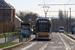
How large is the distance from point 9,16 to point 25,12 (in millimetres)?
53790

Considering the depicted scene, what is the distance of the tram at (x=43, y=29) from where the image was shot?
3306 cm

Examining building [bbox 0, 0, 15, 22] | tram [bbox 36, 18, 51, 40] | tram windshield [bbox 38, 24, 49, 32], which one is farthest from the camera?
building [bbox 0, 0, 15, 22]

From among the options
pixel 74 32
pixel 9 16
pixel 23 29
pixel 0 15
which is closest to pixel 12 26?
pixel 0 15

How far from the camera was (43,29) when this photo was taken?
33.3 meters

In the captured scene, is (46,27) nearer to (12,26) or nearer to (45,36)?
(45,36)

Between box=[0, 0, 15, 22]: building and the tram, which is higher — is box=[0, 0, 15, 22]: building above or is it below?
above

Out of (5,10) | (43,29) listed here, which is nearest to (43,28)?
(43,29)

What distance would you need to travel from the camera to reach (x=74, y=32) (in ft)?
218

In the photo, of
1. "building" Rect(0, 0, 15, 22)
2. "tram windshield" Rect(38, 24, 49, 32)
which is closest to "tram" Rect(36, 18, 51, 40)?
"tram windshield" Rect(38, 24, 49, 32)

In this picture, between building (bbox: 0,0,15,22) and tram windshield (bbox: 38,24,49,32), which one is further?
building (bbox: 0,0,15,22)

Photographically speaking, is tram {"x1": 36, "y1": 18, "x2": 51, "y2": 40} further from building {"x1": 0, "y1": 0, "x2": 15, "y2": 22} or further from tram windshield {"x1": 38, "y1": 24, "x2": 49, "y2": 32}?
building {"x1": 0, "y1": 0, "x2": 15, "y2": 22}

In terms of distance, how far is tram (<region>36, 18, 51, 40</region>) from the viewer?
33.1 metres

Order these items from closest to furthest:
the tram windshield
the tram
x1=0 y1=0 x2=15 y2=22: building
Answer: the tram < the tram windshield < x1=0 y1=0 x2=15 y2=22: building

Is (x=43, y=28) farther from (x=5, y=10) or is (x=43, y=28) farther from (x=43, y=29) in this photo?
(x=5, y=10)
